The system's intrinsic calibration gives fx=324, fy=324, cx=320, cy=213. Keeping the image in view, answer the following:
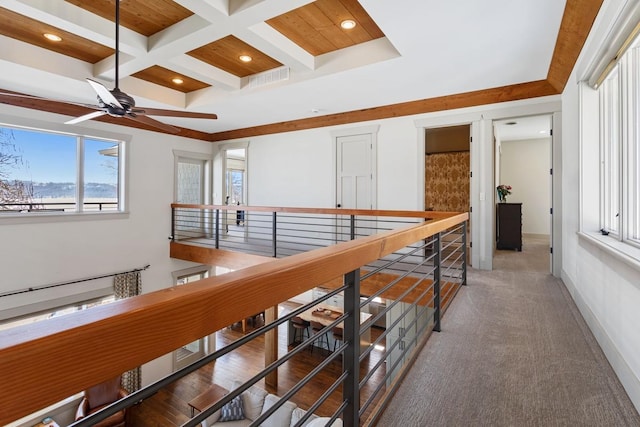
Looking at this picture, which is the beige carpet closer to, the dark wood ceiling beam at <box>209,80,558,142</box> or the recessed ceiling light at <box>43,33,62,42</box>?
the dark wood ceiling beam at <box>209,80,558,142</box>

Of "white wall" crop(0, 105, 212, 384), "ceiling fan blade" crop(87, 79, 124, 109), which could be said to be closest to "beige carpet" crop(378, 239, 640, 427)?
"ceiling fan blade" crop(87, 79, 124, 109)

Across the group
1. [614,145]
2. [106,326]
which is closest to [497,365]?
[614,145]

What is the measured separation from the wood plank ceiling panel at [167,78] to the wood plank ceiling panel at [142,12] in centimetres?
109

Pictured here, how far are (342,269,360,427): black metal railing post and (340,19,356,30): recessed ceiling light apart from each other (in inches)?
107

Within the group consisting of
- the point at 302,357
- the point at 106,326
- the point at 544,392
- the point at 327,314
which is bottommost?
the point at 302,357

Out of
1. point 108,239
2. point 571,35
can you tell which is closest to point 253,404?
point 108,239

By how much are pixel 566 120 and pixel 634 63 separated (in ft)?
5.95

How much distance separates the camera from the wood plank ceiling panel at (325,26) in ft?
9.25

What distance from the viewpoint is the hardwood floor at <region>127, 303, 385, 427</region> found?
492 centimetres

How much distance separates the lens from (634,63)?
78.7 inches

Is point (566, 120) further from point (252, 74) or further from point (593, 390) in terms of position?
point (252, 74)

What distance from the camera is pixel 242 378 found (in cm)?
562

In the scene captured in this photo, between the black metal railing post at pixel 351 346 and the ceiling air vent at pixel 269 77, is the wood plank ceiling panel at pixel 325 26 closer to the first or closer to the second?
the ceiling air vent at pixel 269 77

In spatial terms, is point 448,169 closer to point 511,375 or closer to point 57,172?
point 511,375
